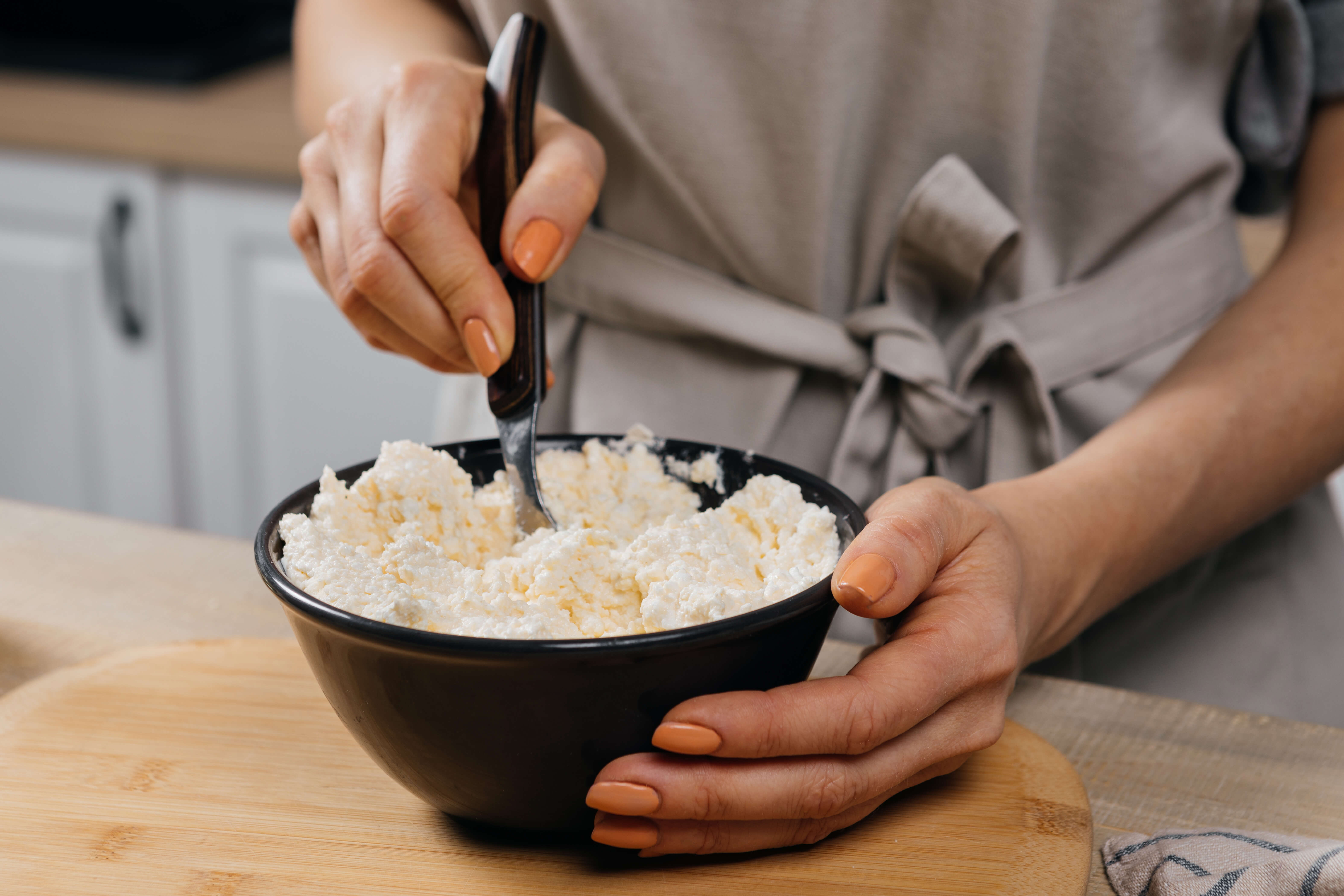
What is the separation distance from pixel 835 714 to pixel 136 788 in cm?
35

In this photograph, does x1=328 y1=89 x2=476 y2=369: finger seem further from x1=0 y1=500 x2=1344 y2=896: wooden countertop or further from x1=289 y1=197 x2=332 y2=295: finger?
x1=0 y1=500 x2=1344 y2=896: wooden countertop

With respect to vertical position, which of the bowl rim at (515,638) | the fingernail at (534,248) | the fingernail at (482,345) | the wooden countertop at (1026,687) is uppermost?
the fingernail at (534,248)

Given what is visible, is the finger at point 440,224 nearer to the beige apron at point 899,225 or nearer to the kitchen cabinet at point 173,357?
the beige apron at point 899,225

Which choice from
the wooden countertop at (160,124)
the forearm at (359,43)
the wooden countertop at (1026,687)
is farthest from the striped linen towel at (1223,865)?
the wooden countertop at (160,124)

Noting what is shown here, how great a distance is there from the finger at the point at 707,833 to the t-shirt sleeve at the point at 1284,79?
65 centimetres

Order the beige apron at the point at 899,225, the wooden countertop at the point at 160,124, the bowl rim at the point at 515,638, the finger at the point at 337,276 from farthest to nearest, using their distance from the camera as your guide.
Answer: the wooden countertop at the point at 160,124 → the beige apron at the point at 899,225 → the finger at the point at 337,276 → the bowl rim at the point at 515,638

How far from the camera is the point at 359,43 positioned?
92cm

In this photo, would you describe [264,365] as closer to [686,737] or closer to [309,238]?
[309,238]

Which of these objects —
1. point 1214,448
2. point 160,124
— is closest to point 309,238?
point 1214,448

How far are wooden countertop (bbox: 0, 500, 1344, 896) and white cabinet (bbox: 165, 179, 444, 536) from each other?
2.62 feet

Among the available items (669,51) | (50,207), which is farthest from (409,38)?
(50,207)

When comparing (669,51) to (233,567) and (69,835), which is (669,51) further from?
(69,835)

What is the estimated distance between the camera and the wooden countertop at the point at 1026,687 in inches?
23.5

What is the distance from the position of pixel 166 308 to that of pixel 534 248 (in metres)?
1.30
